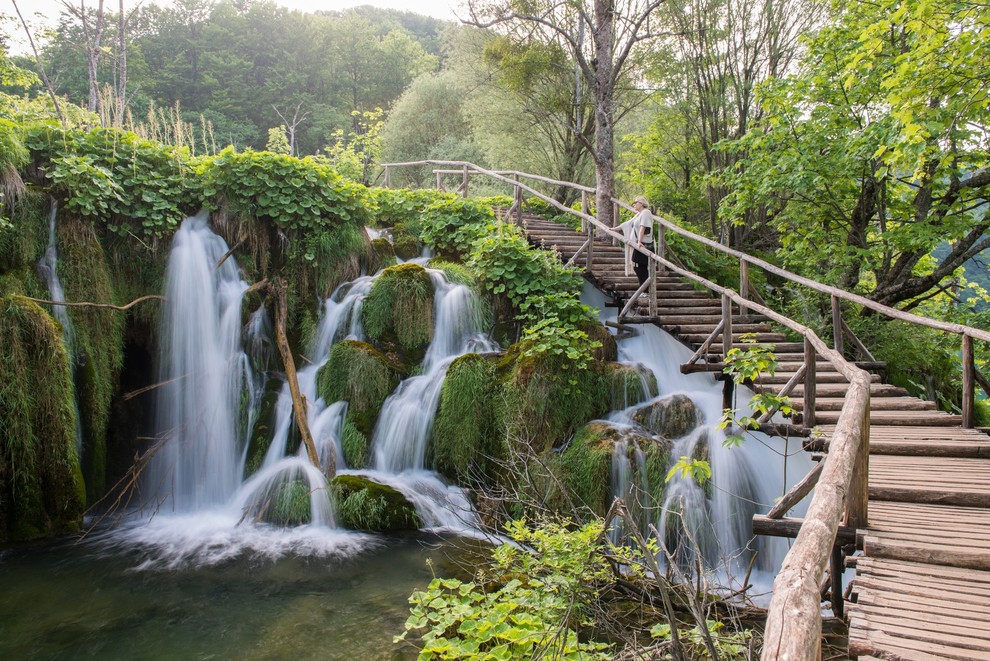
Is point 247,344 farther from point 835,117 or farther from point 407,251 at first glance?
point 835,117

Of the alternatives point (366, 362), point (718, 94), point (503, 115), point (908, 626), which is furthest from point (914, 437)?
point (503, 115)

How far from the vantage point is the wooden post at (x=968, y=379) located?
509 centimetres

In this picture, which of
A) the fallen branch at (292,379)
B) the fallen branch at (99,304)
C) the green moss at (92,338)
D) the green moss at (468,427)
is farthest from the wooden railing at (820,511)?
the green moss at (92,338)

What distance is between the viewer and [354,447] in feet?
27.0

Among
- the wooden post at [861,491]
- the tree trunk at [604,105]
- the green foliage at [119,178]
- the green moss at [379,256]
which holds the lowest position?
the wooden post at [861,491]

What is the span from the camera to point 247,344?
30.1ft

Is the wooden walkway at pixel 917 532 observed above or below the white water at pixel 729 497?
above

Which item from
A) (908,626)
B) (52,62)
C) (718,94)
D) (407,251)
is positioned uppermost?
(52,62)

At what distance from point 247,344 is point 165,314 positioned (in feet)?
3.83

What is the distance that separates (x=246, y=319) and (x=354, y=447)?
270 centimetres

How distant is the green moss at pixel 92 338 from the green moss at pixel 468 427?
165 inches

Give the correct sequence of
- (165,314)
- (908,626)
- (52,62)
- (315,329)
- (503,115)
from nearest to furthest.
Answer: (908,626), (165,314), (315,329), (503,115), (52,62)

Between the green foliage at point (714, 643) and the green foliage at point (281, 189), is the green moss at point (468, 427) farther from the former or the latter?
the green foliage at point (714, 643)

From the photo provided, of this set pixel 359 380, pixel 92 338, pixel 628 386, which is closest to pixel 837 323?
pixel 628 386
